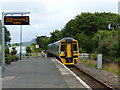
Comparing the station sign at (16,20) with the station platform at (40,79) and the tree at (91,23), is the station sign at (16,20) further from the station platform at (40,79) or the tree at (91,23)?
the tree at (91,23)

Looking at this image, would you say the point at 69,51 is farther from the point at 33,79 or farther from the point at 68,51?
the point at 33,79

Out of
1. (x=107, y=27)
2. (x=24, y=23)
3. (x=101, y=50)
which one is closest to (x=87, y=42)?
(x=101, y=50)

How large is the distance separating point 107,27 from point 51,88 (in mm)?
51533

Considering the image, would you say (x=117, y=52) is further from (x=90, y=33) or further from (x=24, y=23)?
(x=90, y=33)

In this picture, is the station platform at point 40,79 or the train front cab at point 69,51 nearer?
the station platform at point 40,79

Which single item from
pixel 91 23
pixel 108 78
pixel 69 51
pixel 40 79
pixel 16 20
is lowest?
pixel 108 78

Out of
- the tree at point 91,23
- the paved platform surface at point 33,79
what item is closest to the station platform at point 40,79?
the paved platform surface at point 33,79

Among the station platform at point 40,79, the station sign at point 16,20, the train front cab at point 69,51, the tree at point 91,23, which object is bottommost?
the station platform at point 40,79

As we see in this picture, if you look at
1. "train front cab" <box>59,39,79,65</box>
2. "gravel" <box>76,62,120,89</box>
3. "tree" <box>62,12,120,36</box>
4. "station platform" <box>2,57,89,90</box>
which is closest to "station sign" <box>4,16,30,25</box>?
"station platform" <box>2,57,89,90</box>

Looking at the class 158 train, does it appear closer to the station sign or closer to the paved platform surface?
the paved platform surface

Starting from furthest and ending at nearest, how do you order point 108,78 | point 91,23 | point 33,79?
point 91,23
point 108,78
point 33,79

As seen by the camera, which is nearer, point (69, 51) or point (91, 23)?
point (69, 51)

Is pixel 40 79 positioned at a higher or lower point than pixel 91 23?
lower

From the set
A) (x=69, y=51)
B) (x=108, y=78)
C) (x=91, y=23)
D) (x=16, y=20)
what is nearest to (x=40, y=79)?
(x=16, y=20)
